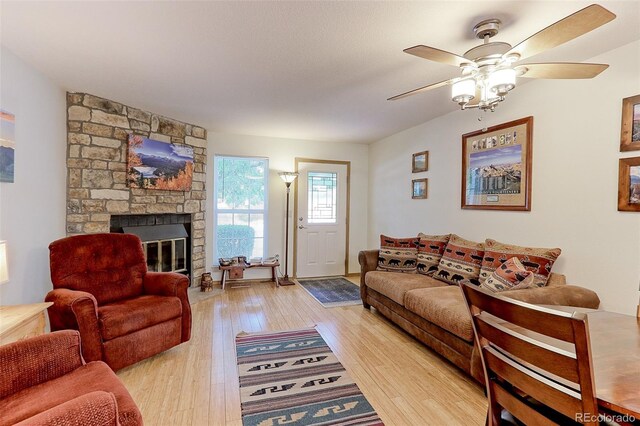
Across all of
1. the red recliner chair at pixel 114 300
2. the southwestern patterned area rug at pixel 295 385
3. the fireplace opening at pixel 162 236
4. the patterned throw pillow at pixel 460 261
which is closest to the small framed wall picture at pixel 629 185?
the patterned throw pillow at pixel 460 261

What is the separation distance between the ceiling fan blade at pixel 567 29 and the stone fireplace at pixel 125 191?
363cm

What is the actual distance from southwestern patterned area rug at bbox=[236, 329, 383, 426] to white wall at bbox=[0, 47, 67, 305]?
5.83 feet

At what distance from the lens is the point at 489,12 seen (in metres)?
1.65

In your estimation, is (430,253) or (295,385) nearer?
(295,385)

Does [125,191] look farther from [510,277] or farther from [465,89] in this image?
[510,277]

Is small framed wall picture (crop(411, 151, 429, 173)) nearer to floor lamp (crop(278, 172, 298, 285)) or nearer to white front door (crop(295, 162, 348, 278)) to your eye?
white front door (crop(295, 162, 348, 278))

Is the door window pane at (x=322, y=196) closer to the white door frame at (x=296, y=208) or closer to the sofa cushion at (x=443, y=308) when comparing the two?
the white door frame at (x=296, y=208)

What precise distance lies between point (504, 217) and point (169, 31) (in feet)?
10.4

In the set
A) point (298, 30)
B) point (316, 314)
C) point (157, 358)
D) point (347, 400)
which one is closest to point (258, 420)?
point (347, 400)

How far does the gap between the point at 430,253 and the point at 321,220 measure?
7.37ft

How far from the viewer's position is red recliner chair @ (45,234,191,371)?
206 centimetres

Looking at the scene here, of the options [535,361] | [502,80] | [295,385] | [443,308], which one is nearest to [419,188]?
[443,308]

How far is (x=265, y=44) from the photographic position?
2.03 meters

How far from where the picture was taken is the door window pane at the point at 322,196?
515 cm
